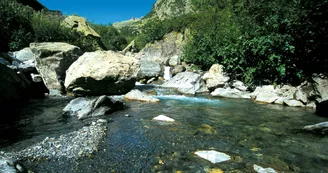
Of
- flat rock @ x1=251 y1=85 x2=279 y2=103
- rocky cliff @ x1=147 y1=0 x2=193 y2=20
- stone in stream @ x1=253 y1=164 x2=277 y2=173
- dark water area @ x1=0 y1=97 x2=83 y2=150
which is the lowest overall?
dark water area @ x1=0 y1=97 x2=83 y2=150

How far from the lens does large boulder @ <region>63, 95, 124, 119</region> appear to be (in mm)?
9656

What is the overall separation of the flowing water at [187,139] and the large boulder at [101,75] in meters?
2.90

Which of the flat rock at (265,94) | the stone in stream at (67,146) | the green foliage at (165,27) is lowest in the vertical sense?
the stone in stream at (67,146)

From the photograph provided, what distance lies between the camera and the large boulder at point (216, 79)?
59.3 feet

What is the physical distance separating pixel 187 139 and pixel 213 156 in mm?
1463

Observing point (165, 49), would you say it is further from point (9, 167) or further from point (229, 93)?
point (9, 167)

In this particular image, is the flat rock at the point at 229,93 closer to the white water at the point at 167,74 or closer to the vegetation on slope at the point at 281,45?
the vegetation on slope at the point at 281,45

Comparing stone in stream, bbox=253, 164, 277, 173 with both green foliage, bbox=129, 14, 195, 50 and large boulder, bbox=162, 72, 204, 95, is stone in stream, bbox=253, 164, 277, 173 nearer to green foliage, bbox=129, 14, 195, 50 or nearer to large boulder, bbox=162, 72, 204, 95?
large boulder, bbox=162, 72, 204, 95

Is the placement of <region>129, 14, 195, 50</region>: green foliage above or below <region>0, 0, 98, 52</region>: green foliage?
above

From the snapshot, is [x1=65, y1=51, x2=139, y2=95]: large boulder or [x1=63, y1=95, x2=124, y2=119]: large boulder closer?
[x1=63, y1=95, x2=124, y2=119]: large boulder

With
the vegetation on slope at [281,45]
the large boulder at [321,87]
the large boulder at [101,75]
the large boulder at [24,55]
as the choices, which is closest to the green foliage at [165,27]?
the vegetation on slope at [281,45]

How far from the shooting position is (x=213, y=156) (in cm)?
542

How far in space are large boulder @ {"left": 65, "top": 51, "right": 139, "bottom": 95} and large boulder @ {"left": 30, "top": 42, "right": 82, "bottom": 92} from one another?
1.95 meters

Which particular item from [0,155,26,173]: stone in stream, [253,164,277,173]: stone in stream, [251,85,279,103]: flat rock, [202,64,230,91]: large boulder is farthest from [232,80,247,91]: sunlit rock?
[0,155,26,173]: stone in stream
